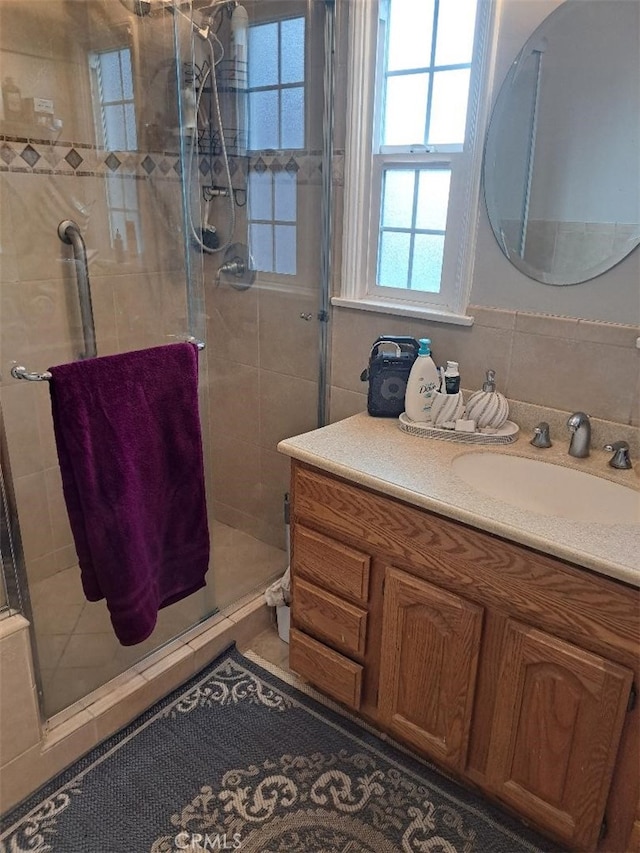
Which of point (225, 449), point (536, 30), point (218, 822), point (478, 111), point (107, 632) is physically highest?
point (536, 30)

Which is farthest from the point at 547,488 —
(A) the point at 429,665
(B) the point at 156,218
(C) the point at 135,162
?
(C) the point at 135,162

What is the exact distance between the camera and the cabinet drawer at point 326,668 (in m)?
1.64

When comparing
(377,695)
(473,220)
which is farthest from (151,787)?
(473,220)

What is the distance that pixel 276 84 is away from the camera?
6.56ft

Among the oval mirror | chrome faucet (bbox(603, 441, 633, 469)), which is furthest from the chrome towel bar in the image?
chrome faucet (bbox(603, 441, 633, 469))

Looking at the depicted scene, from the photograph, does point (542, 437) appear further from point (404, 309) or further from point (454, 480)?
point (404, 309)

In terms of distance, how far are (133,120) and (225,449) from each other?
1.19 m

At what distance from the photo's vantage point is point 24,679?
1.46 metres

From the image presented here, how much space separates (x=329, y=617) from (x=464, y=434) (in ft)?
2.02

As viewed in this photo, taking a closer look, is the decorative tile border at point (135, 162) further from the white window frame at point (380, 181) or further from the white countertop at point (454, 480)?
the white countertop at point (454, 480)

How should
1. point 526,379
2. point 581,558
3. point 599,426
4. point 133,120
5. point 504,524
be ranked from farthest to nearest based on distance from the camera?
point 133,120 → point 526,379 → point 599,426 → point 504,524 → point 581,558

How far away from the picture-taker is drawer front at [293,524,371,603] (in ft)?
5.05

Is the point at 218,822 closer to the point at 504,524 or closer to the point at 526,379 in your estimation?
the point at 504,524

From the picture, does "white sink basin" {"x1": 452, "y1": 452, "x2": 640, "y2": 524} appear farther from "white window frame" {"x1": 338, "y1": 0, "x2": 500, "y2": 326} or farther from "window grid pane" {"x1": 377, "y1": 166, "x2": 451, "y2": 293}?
"window grid pane" {"x1": 377, "y1": 166, "x2": 451, "y2": 293}
